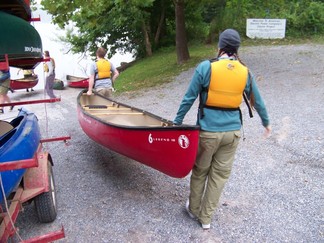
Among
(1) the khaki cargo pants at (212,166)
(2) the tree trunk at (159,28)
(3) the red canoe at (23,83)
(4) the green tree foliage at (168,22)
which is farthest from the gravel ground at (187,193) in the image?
(2) the tree trunk at (159,28)

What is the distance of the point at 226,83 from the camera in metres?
3.31

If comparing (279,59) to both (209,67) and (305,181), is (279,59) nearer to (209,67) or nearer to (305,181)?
(305,181)

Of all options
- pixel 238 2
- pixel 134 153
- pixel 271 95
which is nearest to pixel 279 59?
pixel 271 95

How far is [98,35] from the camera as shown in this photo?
22.7 meters

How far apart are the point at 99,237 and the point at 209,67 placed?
2.07 m

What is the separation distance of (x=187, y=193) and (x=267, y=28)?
17264mm

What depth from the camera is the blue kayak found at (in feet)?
9.85

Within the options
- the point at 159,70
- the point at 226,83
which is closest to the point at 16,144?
the point at 226,83

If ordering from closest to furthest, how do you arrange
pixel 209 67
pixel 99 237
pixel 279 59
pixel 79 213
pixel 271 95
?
pixel 209 67 → pixel 99 237 → pixel 79 213 → pixel 271 95 → pixel 279 59

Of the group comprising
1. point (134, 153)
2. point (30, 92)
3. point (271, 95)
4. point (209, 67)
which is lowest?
point (30, 92)

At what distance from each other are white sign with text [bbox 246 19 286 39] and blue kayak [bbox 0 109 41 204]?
56.8 ft

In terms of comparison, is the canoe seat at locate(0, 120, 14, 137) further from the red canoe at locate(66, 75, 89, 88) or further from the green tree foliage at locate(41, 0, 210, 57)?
the green tree foliage at locate(41, 0, 210, 57)

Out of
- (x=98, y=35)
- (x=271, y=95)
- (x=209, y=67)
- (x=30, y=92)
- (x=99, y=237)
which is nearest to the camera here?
(x=209, y=67)

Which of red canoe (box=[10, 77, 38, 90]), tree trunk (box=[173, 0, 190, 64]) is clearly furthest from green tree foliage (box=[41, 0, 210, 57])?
red canoe (box=[10, 77, 38, 90])
